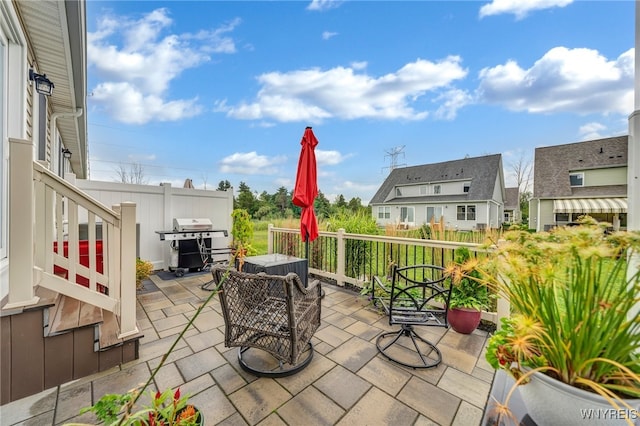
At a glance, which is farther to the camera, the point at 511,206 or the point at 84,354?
the point at 511,206

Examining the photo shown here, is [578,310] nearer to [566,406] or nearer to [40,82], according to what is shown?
[566,406]

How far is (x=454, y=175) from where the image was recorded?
782 inches

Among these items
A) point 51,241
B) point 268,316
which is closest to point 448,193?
point 268,316

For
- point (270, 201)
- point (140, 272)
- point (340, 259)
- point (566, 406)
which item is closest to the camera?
point (566, 406)

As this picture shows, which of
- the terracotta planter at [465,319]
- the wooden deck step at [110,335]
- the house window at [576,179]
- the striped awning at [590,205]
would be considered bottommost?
the terracotta planter at [465,319]

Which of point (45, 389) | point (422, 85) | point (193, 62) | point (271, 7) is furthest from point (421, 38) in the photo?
point (45, 389)

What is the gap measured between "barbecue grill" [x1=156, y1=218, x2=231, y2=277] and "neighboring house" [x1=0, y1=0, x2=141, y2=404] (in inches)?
85.4

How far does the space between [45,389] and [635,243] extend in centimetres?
346

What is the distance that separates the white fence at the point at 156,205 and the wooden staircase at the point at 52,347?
11.0 ft

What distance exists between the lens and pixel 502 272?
2.73 feet

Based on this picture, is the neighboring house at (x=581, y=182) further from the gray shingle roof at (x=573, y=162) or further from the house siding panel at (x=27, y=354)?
the house siding panel at (x=27, y=354)

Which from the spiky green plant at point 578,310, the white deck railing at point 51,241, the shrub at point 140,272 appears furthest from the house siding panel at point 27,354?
the spiky green plant at point 578,310

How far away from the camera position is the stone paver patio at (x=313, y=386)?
173 cm

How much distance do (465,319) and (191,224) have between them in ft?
17.6
